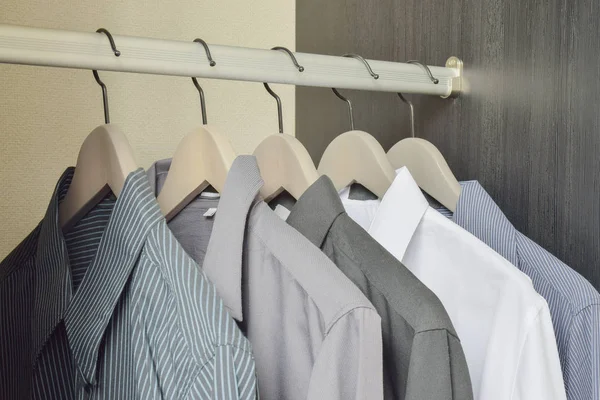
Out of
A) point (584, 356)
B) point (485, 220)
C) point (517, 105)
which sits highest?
point (517, 105)

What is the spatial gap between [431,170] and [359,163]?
93 millimetres

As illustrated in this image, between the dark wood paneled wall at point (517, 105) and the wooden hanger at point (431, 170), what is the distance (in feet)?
0.35

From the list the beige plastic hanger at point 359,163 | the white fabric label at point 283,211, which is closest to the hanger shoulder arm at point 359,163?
the beige plastic hanger at point 359,163

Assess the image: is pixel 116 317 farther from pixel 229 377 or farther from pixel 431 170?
pixel 431 170

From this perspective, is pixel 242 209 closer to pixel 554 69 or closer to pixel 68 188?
pixel 68 188

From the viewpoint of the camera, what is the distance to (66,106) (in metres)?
1.40

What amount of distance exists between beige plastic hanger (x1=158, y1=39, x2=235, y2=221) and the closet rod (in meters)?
0.02

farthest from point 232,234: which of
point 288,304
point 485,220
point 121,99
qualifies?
point 121,99

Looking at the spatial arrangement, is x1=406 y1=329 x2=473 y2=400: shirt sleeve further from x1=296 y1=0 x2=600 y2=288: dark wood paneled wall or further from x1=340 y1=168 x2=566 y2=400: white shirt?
x1=296 y1=0 x2=600 y2=288: dark wood paneled wall

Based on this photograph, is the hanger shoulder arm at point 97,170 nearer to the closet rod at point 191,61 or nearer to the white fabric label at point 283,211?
the closet rod at point 191,61

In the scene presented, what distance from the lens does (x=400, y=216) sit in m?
0.83

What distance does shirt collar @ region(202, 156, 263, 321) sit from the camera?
2.31 ft

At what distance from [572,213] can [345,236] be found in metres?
0.32

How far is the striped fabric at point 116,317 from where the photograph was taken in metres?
0.61
